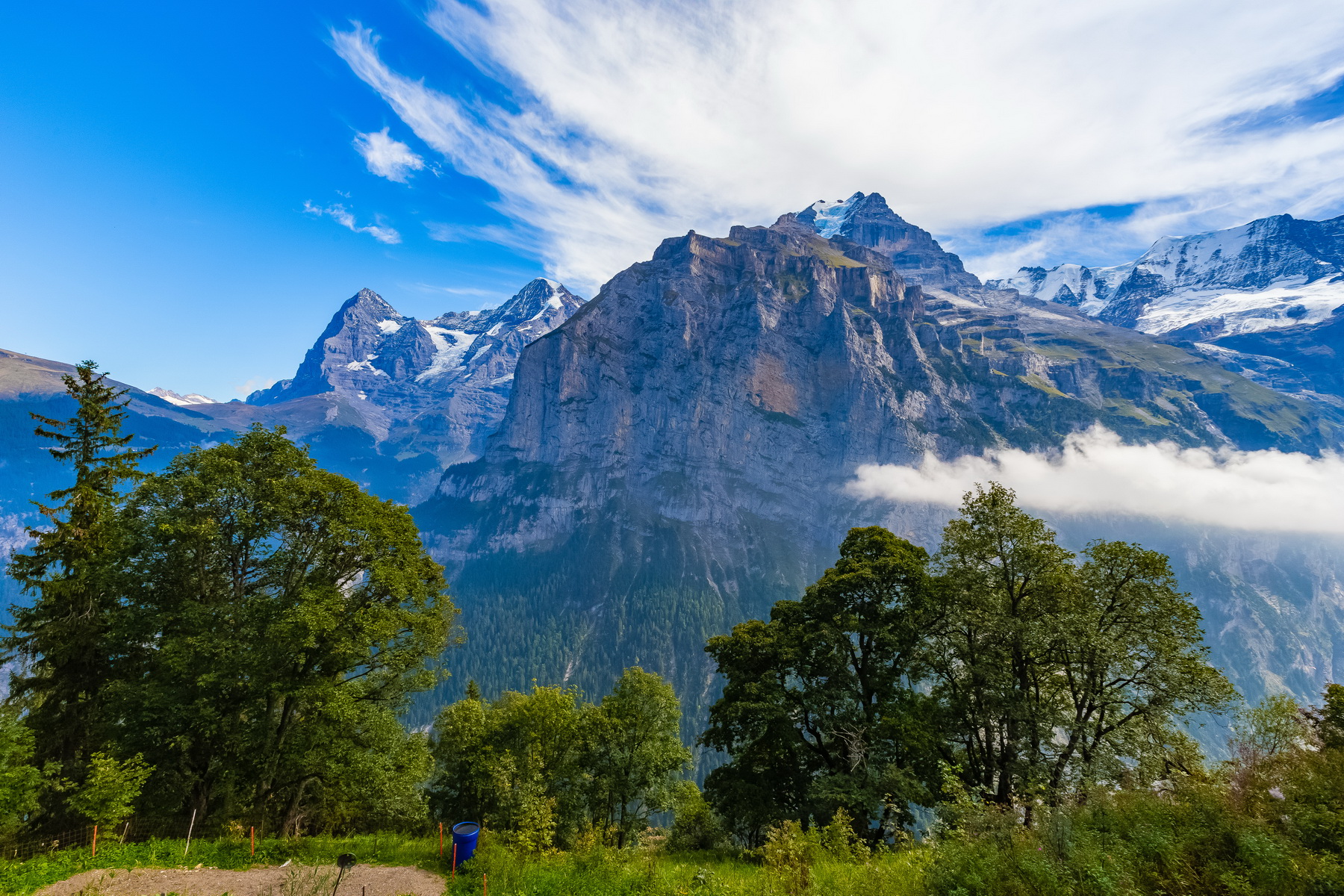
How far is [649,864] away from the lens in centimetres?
1709

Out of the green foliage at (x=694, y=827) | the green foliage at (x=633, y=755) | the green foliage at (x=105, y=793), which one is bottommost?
the green foliage at (x=694, y=827)

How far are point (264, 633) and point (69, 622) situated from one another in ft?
24.3

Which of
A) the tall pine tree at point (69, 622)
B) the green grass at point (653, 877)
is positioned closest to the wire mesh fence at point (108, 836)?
the tall pine tree at point (69, 622)

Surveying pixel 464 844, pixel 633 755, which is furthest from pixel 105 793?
pixel 633 755

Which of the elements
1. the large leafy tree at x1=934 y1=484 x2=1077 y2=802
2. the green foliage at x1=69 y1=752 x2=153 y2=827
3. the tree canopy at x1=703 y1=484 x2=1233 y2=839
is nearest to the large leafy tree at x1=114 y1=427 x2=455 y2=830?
the green foliage at x1=69 y1=752 x2=153 y2=827

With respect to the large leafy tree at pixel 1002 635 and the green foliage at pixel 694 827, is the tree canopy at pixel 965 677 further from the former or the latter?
the green foliage at pixel 694 827

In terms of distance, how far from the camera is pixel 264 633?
2070 centimetres

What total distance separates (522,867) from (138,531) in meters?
20.1

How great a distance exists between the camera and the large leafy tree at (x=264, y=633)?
66.5ft

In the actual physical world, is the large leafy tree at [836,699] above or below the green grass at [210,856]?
above

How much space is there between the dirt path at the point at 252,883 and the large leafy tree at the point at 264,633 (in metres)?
4.51

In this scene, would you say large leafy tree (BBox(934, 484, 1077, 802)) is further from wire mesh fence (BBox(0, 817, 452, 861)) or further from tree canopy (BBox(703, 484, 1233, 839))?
wire mesh fence (BBox(0, 817, 452, 861))

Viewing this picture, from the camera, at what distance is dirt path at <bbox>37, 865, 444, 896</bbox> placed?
14438 mm

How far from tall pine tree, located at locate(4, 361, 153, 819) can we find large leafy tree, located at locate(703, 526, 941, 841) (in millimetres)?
27342
